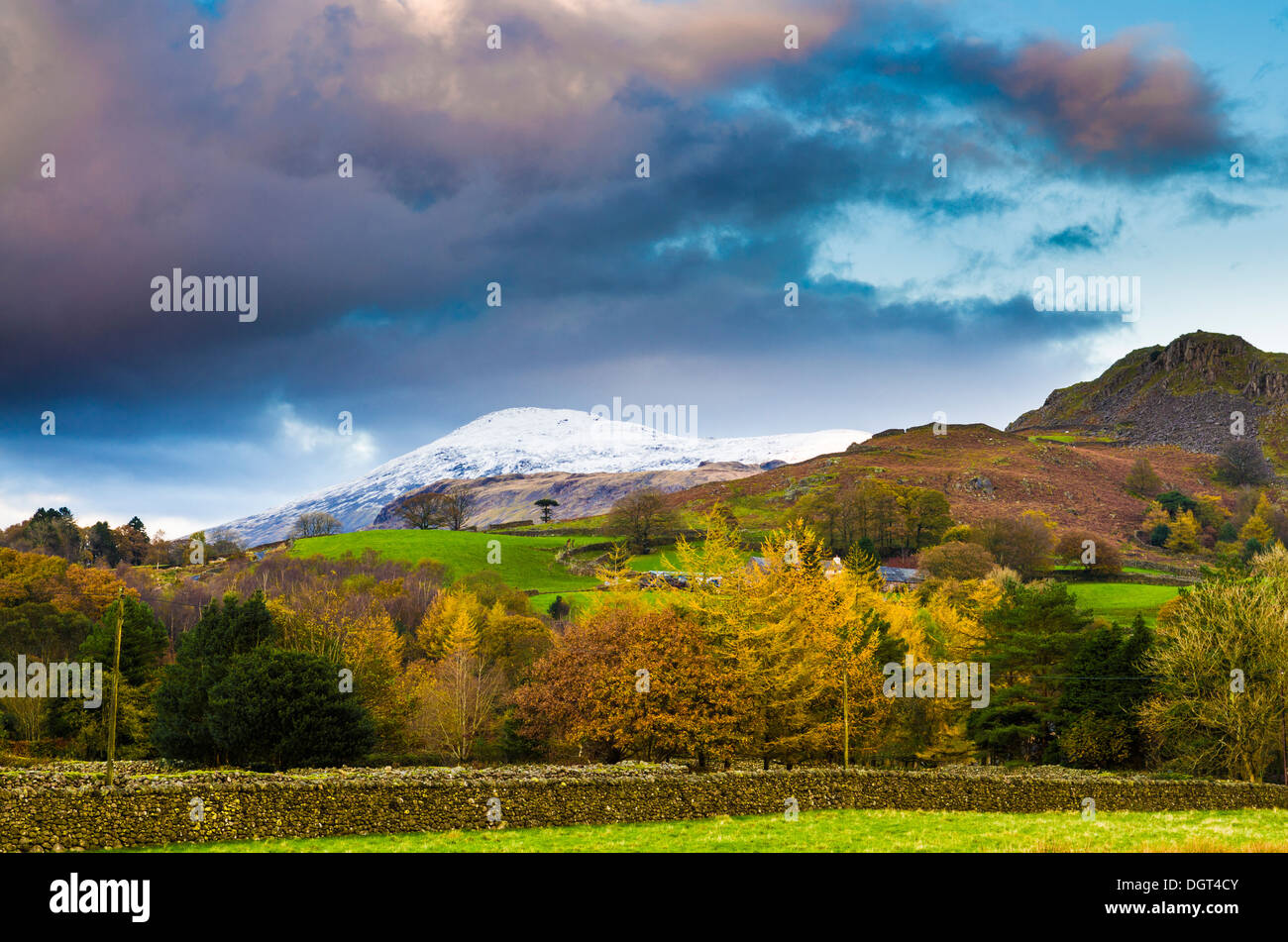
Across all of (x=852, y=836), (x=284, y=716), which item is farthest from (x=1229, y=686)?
(x=284, y=716)

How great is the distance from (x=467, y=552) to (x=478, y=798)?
4930 inches

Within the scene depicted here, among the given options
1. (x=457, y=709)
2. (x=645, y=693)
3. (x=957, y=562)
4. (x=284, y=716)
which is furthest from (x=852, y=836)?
(x=957, y=562)

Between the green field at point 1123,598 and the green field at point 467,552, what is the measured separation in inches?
2675

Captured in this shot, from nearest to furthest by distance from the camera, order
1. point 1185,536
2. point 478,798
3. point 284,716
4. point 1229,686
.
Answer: point 478,798 → point 284,716 → point 1229,686 → point 1185,536

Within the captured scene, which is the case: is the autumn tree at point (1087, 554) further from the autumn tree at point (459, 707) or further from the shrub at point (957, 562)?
the autumn tree at point (459, 707)

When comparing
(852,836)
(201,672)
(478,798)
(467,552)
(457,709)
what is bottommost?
(457,709)

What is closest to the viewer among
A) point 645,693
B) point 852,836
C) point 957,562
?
point 852,836

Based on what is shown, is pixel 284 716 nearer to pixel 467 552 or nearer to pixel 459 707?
pixel 459 707

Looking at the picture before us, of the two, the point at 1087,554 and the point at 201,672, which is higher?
the point at 1087,554

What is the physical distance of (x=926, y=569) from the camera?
404 ft

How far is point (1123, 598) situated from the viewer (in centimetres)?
11225

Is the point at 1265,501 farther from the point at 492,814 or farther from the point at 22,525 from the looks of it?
the point at 22,525

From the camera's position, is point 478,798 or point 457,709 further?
point 457,709
